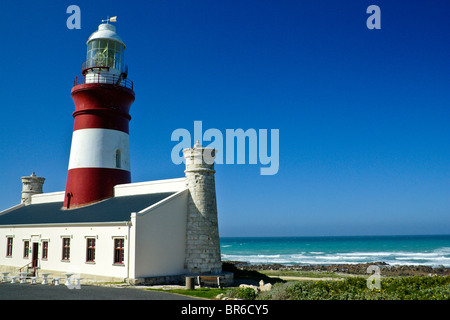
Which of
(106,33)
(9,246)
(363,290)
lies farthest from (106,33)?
(363,290)

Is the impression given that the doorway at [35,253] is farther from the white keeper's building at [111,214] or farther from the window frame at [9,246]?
the window frame at [9,246]

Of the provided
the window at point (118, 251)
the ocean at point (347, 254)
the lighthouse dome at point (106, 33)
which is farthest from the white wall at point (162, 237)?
the ocean at point (347, 254)

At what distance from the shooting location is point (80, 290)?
15039mm

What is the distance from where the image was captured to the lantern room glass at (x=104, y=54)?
24.2 m

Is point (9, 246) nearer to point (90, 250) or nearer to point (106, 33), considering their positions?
point (90, 250)

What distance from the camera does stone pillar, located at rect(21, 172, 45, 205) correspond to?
99.9 feet

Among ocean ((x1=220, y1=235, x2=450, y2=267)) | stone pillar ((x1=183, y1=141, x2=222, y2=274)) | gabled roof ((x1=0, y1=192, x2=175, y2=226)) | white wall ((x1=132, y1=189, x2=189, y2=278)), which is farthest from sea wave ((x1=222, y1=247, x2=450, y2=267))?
white wall ((x1=132, y1=189, x2=189, y2=278))

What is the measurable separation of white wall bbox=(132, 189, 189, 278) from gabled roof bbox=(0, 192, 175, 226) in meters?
0.85

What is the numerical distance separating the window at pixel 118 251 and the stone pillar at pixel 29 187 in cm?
1493

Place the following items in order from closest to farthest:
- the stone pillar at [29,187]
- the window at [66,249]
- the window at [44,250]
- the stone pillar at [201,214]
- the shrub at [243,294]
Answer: the shrub at [243,294] < the stone pillar at [201,214] < the window at [66,249] < the window at [44,250] < the stone pillar at [29,187]

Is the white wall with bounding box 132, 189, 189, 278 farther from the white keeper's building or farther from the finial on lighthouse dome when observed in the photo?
the finial on lighthouse dome

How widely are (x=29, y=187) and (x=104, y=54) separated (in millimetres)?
12534
